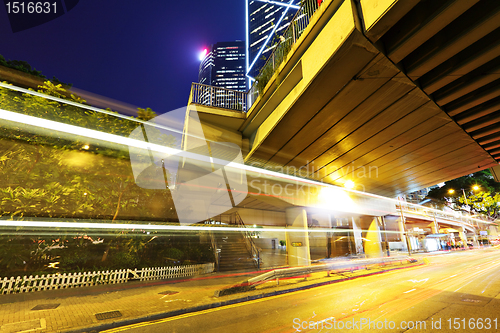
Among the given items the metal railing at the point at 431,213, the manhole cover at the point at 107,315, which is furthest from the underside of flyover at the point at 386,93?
the metal railing at the point at 431,213

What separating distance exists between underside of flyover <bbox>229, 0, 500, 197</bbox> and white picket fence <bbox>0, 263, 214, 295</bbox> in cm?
783

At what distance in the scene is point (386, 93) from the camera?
23.7ft

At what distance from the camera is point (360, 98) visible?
297 inches

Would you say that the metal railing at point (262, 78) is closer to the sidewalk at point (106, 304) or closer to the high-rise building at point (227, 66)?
the sidewalk at point (106, 304)

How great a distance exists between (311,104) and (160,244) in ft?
42.9

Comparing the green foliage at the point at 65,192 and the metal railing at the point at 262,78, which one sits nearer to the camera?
the metal railing at the point at 262,78

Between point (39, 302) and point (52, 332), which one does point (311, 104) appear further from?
point (39, 302)

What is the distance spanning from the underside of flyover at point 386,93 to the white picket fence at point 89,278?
783cm

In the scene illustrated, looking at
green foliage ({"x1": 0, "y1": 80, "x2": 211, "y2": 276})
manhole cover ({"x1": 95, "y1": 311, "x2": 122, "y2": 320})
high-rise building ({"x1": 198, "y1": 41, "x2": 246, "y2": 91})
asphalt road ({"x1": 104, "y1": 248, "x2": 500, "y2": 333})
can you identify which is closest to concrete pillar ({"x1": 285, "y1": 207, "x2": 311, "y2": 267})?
asphalt road ({"x1": 104, "y1": 248, "x2": 500, "y2": 333})

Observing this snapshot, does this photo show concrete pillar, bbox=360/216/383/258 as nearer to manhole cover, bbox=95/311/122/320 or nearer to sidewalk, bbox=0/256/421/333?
sidewalk, bbox=0/256/421/333

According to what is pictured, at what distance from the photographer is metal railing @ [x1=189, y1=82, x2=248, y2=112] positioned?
11.4m

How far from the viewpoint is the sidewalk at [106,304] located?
5562 mm

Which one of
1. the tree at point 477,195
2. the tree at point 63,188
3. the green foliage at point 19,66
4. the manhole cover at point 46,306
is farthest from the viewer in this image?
the tree at point 477,195

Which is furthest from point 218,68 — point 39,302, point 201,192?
point 39,302
